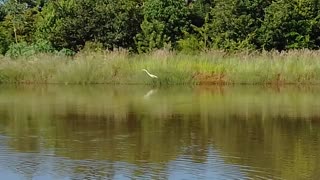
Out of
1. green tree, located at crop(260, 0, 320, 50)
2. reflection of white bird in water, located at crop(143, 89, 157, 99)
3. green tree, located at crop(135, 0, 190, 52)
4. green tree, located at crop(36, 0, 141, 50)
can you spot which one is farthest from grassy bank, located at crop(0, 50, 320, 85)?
green tree, located at crop(36, 0, 141, 50)

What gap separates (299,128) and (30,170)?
4.63 meters

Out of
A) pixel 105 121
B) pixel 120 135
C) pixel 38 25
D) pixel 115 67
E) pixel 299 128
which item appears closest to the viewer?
pixel 120 135

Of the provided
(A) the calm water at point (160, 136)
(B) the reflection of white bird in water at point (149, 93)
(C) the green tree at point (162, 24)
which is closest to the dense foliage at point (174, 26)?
(C) the green tree at point (162, 24)

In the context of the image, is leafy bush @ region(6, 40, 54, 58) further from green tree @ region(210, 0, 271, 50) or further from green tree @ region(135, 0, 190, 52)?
green tree @ region(210, 0, 271, 50)

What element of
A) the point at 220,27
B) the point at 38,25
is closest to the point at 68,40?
the point at 38,25

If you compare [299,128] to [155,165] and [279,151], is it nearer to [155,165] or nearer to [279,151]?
[279,151]

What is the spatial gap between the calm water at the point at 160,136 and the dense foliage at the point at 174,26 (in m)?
10.3

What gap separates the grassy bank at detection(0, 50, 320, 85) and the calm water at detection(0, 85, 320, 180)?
4.42 meters

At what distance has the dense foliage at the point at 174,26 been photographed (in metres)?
25.9

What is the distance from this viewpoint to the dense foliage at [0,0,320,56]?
25.9 m

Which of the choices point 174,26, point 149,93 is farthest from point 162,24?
point 149,93

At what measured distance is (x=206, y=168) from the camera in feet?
22.8

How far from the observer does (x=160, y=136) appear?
9.22m

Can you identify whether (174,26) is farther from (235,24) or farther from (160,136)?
(160,136)
